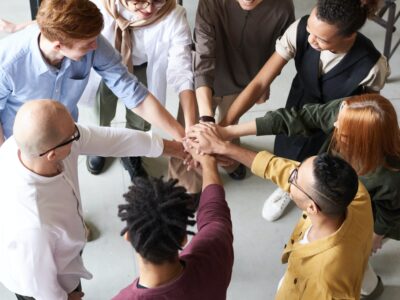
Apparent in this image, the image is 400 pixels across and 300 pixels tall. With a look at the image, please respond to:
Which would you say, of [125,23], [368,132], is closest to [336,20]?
[368,132]

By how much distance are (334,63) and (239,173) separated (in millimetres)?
1053

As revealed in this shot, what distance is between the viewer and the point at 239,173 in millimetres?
2877

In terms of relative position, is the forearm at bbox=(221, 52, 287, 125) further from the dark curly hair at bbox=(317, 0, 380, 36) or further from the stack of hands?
the dark curly hair at bbox=(317, 0, 380, 36)

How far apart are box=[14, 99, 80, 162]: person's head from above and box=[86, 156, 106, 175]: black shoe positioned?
52.5 inches

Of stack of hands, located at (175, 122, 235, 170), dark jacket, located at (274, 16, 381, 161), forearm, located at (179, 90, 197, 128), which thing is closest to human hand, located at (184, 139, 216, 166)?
stack of hands, located at (175, 122, 235, 170)

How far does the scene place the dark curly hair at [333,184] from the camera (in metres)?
1.46

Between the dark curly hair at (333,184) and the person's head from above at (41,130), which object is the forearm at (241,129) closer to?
the dark curly hair at (333,184)

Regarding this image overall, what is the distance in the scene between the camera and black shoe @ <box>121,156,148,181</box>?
2.78 metres

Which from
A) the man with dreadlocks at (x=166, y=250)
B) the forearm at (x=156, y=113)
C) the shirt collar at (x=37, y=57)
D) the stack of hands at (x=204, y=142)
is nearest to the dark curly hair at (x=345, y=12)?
the stack of hands at (x=204, y=142)

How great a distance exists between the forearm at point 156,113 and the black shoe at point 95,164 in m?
0.73

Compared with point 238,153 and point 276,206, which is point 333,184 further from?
point 276,206

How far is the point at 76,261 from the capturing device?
1748mm

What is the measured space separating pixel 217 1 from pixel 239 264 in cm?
130

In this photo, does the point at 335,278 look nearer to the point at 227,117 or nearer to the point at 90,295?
the point at 227,117
